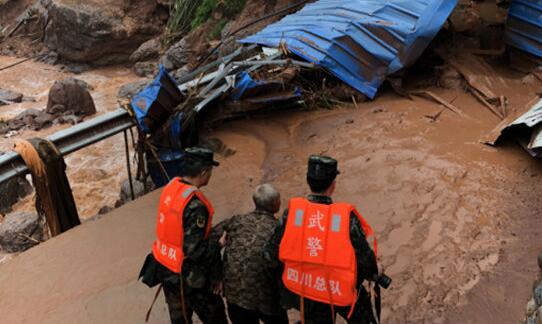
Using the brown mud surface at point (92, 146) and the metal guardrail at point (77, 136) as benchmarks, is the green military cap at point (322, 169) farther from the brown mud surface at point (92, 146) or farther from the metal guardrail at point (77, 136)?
the brown mud surface at point (92, 146)

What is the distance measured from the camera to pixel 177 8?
54.2 ft

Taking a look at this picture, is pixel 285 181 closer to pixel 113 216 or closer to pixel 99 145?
pixel 113 216

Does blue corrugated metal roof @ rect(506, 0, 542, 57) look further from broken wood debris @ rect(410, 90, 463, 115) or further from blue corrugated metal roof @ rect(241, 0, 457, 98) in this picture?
broken wood debris @ rect(410, 90, 463, 115)

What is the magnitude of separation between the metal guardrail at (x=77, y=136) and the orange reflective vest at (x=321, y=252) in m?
3.41

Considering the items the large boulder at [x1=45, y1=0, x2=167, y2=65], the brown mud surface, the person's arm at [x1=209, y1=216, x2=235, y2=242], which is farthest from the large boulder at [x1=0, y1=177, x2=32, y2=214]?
the large boulder at [x1=45, y1=0, x2=167, y2=65]

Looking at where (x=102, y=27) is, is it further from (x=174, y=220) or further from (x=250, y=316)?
(x=250, y=316)

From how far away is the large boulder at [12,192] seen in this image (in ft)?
30.5

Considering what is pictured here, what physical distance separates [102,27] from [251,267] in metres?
16.1

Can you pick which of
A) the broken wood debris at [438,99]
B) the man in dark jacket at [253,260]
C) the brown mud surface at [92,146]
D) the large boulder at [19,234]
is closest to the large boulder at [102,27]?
the brown mud surface at [92,146]

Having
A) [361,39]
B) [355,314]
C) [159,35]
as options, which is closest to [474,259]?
[355,314]

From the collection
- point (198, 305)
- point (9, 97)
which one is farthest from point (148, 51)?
point (198, 305)

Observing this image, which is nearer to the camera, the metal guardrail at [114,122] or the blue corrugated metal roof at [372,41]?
the metal guardrail at [114,122]

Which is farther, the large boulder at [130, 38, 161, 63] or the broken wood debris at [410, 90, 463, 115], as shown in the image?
the large boulder at [130, 38, 161, 63]

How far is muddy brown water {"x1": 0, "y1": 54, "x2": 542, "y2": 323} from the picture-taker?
4203mm
